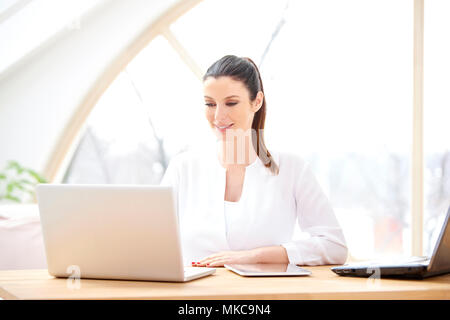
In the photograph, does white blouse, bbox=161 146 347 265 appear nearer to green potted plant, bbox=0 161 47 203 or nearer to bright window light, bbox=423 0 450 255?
green potted plant, bbox=0 161 47 203

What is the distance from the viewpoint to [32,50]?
4.65 m

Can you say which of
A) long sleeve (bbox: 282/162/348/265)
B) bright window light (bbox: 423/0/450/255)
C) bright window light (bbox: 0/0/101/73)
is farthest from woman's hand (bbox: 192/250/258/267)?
bright window light (bbox: 0/0/101/73)

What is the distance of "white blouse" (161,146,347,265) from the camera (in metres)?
2.04

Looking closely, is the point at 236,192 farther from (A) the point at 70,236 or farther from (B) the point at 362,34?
(B) the point at 362,34

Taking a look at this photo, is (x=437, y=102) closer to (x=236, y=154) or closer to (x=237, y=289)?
(x=236, y=154)

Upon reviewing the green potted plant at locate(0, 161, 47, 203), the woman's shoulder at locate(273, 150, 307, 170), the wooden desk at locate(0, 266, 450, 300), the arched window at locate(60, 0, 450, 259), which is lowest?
the wooden desk at locate(0, 266, 450, 300)

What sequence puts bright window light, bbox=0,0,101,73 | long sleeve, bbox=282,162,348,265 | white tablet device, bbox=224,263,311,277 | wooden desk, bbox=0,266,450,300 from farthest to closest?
bright window light, bbox=0,0,101,73 → long sleeve, bbox=282,162,348,265 → white tablet device, bbox=224,263,311,277 → wooden desk, bbox=0,266,450,300

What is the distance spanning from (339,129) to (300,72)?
23.4 inches

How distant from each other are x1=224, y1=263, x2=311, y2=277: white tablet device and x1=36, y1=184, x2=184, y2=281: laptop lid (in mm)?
221

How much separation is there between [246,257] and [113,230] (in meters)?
0.53

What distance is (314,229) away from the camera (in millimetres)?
1921

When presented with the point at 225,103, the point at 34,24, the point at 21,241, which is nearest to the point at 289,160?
the point at 225,103

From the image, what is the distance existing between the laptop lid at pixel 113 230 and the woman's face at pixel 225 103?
0.83m

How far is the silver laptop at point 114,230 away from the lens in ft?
4.35
